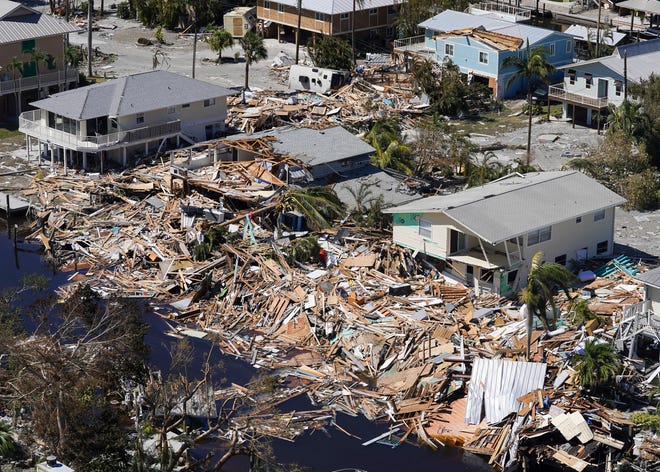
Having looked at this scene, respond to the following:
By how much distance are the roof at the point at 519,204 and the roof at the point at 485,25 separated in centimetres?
2909

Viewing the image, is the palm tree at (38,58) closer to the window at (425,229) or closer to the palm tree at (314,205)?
the palm tree at (314,205)

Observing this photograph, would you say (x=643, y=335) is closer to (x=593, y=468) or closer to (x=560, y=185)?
(x=593, y=468)

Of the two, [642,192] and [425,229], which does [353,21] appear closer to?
[642,192]

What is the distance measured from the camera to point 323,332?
56.9 meters

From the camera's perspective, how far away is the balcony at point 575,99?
269 feet

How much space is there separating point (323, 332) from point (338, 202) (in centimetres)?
1122

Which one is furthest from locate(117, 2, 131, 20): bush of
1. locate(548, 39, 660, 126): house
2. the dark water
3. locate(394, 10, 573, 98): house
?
the dark water

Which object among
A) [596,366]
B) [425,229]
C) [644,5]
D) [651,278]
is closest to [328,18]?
[644,5]

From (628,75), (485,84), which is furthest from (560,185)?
(485,84)

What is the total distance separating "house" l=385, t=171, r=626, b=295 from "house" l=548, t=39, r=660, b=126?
67.9 ft

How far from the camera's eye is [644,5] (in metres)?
102

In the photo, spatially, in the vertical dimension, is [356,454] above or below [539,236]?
below

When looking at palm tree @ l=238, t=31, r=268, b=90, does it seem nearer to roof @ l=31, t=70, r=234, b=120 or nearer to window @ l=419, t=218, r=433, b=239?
Answer: roof @ l=31, t=70, r=234, b=120

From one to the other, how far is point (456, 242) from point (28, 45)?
129 ft
